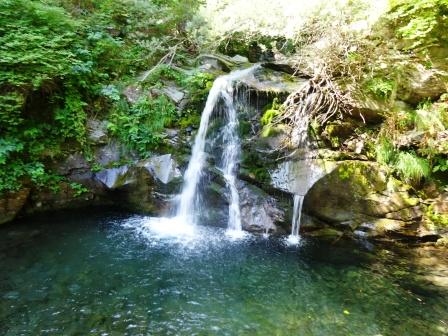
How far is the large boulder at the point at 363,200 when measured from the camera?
6.23 meters

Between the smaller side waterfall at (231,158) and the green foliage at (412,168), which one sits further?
the smaller side waterfall at (231,158)

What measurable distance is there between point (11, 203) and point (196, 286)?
4.09 meters

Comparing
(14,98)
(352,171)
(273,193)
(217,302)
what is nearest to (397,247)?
(352,171)

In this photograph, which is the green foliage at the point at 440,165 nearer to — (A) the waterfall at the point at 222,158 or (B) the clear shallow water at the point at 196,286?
(B) the clear shallow water at the point at 196,286

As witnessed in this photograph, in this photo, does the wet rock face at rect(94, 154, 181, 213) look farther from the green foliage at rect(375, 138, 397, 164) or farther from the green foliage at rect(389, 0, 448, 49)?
the green foliage at rect(389, 0, 448, 49)

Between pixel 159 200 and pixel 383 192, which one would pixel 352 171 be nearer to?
pixel 383 192

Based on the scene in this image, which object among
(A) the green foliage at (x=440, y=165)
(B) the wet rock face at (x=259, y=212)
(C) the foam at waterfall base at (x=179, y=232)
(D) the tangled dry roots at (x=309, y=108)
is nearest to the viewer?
(C) the foam at waterfall base at (x=179, y=232)

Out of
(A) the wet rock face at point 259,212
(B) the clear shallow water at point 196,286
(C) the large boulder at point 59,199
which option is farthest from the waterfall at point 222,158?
(C) the large boulder at point 59,199

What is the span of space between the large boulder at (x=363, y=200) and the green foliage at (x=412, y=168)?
19cm

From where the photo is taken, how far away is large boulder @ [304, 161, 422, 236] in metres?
6.23

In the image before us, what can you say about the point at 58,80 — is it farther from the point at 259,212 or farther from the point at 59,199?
the point at 259,212

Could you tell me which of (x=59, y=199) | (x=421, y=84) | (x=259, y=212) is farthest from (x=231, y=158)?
(x=421, y=84)

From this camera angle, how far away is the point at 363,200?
20.9 feet

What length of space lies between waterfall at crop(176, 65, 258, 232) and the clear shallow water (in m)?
0.63
